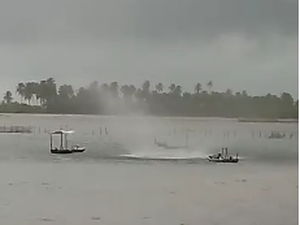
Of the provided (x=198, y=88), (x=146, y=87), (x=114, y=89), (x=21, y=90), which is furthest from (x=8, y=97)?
(x=198, y=88)

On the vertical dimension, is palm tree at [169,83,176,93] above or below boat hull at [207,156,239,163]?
above

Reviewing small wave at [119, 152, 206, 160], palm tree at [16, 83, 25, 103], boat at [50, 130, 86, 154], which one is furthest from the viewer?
small wave at [119, 152, 206, 160]

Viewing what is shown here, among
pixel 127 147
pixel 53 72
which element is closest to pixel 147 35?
pixel 53 72

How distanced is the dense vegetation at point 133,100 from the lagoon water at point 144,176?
0.19 feet

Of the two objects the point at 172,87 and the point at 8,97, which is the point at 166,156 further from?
the point at 8,97

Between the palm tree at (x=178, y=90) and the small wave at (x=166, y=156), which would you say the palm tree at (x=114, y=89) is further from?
the small wave at (x=166, y=156)

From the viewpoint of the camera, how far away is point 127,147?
120 inches

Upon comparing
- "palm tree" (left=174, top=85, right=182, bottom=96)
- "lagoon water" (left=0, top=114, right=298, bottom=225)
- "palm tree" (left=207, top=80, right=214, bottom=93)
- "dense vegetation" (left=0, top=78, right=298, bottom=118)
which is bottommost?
"lagoon water" (left=0, top=114, right=298, bottom=225)

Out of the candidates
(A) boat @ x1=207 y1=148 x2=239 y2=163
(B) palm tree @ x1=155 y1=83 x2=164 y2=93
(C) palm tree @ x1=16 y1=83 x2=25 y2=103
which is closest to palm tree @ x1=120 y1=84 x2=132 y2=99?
(B) palm tree @ x1=155 y1=83 x2=164 y2=93

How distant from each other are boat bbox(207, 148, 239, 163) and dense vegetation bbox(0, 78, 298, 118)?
0.34 m

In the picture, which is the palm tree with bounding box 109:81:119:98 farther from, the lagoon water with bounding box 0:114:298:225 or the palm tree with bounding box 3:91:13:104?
the palm tree with bounding box 3:91:13:104

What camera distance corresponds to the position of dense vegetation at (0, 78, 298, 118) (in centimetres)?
256

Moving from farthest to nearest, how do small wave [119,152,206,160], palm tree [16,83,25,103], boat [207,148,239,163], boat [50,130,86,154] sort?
small wave [119,152,206,160] → boat [207,148,239,163] → boat [50,130,86,154] → palm tree [16,83,25,103]

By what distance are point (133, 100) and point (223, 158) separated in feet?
1.77
